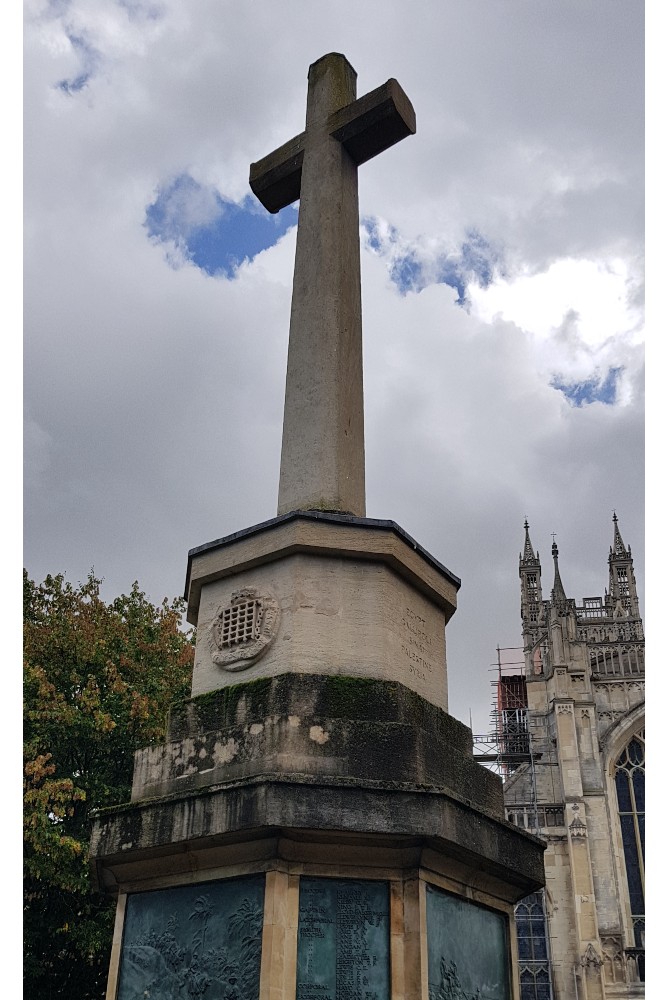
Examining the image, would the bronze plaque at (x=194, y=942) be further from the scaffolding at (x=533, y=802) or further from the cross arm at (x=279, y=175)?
the scaffolding at (x=533, y=802)

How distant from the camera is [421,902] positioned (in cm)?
450

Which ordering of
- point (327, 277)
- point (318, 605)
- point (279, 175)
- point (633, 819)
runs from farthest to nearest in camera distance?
point (633, 819) < point (279, 175) < point (327, 277) < point (318, 605)

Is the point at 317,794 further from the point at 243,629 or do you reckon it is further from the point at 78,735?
the point at 78,735

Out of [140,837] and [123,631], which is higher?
[123,631]

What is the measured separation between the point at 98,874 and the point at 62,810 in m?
8.50

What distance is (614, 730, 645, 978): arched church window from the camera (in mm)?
31844

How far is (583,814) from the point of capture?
32.5m

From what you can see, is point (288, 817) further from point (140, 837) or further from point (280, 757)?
point (140, 837)

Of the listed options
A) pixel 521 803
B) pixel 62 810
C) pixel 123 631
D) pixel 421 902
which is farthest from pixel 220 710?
pixel 521 803

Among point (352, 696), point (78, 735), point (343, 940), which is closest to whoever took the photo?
point (343, 940)

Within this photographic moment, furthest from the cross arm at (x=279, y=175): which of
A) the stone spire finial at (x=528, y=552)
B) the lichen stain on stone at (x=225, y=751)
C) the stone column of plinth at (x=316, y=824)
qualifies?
the stone spire finial at (x=528, y=552)

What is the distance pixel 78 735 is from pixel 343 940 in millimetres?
10337

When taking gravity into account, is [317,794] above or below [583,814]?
below

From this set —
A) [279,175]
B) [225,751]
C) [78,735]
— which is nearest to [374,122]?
[279,175]
